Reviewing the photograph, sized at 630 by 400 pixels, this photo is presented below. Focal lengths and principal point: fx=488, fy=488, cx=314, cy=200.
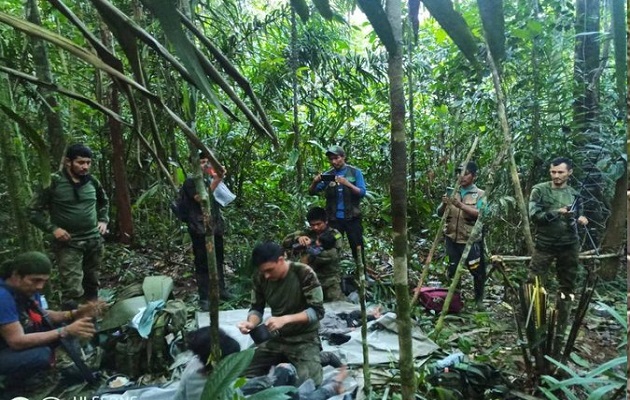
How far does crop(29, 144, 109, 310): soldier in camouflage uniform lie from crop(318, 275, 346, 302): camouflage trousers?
1.94 meters

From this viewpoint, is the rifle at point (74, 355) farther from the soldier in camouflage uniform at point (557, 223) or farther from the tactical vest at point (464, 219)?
the soldier in camouflage uniform at point (557, 223)

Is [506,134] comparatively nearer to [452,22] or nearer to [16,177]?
[452,22]

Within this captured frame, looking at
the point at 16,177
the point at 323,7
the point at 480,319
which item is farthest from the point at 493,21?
the point at 480,319

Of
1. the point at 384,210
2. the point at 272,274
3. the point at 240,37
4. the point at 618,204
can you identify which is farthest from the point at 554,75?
the point at 272,274

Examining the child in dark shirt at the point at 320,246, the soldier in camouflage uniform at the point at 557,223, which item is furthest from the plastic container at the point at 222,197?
the soldier in camouflage uniform at the point at 557,223

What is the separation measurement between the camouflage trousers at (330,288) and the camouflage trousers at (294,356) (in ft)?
4.94

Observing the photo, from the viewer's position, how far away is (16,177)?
10.6 ft

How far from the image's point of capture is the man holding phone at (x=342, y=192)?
4602 mm

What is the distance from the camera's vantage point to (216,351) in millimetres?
1629

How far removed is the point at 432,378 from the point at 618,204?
318cm

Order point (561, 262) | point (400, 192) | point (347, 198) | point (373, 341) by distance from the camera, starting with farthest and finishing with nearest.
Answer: point (347, 198) < point (561, 262) < point (373, 341) < point (400, 192)

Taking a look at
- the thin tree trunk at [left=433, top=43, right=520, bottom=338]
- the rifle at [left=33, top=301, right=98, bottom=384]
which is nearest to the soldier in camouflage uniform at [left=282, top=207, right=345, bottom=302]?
the thin tree trunk at [left=433, top=43, right=520, bottom=338]

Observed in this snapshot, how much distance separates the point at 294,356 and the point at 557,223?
2473 mm

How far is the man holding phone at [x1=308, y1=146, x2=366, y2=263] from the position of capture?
460 centimetres
